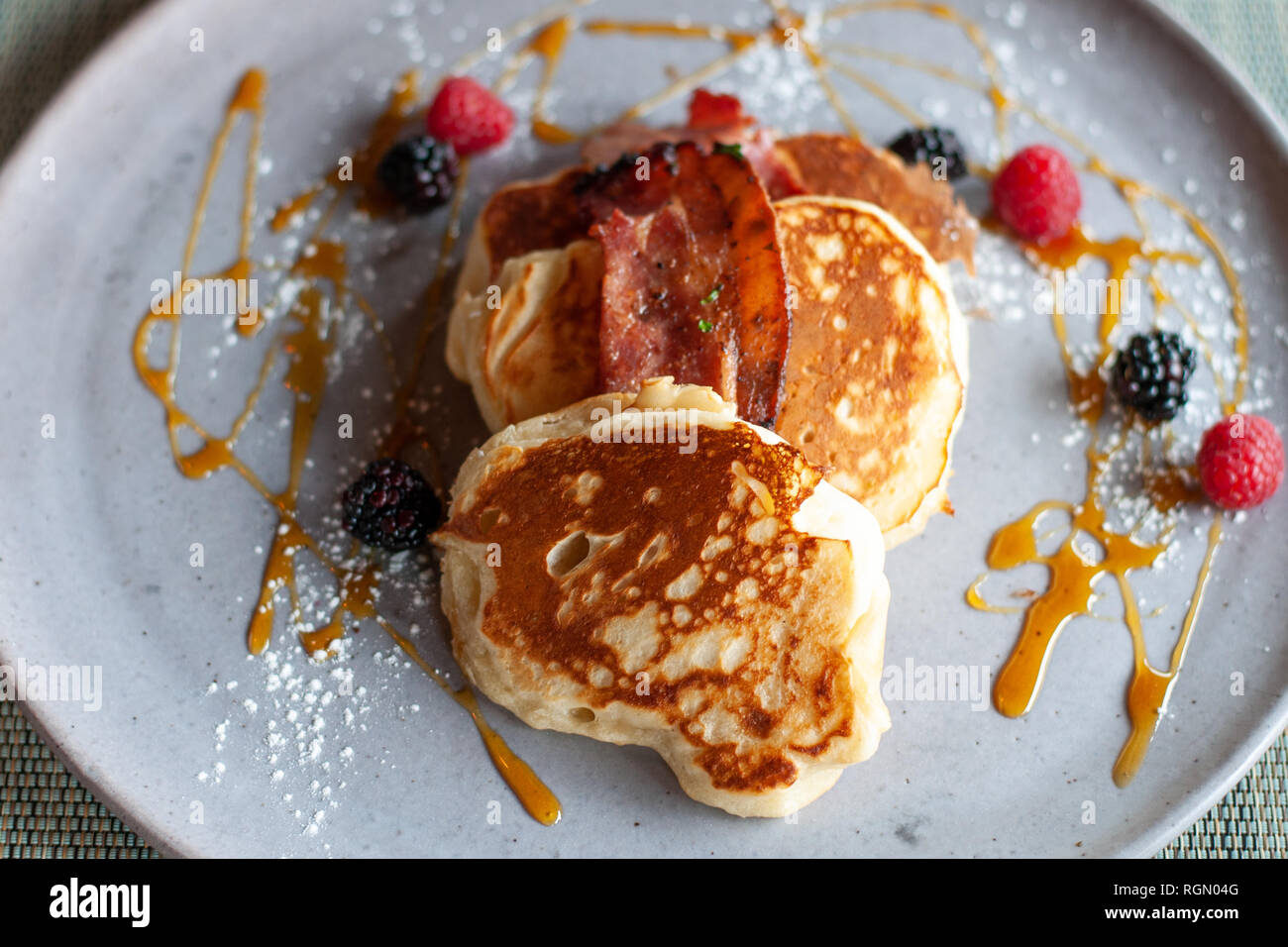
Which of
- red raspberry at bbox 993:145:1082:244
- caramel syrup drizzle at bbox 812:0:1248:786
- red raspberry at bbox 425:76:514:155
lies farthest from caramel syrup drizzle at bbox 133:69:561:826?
red raspberry at bbox 993:145:1082:244

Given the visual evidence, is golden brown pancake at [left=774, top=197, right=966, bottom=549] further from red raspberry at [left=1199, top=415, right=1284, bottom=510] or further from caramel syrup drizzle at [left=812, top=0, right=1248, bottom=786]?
red raspberry at [left=1199, top=415, right=1284, bottom=510]

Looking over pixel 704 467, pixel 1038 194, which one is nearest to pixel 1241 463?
pixel 1038 194

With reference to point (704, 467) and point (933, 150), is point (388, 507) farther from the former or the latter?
point (933, 150)

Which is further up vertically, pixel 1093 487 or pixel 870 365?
pixel 870 365

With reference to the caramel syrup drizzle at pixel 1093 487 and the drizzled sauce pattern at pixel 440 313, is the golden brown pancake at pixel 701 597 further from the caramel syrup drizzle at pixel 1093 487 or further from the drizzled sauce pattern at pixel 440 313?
the caramel syrup drizzle at pixel 1093 487

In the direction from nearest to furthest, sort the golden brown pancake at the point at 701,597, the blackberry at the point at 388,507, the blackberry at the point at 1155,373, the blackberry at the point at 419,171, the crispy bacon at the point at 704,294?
1. the golden brown pancake at the point at 701,597
2. the crispy bacon at the point at 704,294
3. the blackberry at the point at 388,507
4. the blackberry at the point at 1155,373
5. the blackberry at the point at 419,171

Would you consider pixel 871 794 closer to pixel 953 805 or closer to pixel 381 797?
pixel 953 805

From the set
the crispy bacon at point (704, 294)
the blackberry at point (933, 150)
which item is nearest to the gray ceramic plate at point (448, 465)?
the blackberry at point (933, 150)
